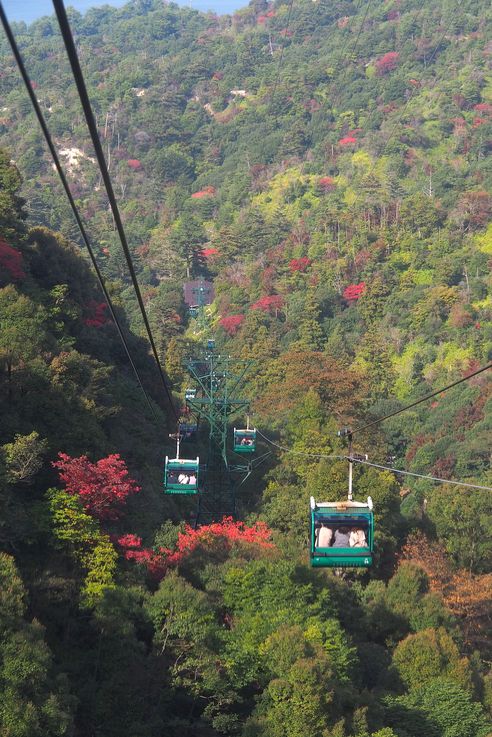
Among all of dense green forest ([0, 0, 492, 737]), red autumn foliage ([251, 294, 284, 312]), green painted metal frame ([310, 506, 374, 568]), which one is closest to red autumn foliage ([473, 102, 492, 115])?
dense green forest ([0, 0, 492, 737])

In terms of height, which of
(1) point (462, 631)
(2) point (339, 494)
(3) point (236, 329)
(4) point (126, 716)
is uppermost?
(3) point (236, 329)

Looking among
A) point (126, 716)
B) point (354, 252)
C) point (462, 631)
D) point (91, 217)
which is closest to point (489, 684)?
point (462, 631)

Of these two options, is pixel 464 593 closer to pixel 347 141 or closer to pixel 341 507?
pixel 341 507

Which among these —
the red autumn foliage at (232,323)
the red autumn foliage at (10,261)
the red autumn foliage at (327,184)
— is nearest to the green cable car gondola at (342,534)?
the red autumn foliage at (10,261)

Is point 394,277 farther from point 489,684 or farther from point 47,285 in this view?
point 489,684

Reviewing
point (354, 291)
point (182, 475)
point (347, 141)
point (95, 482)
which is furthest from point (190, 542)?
point (347, 141)

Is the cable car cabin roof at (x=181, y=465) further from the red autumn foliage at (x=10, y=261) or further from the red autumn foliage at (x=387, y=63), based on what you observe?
the red autumn foliage at (x=387, y=63)
